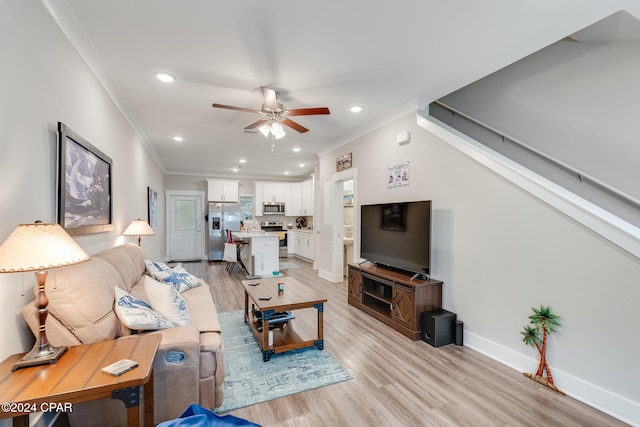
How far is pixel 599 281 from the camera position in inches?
78.7

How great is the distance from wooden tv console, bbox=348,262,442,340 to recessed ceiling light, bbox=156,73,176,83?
3.21 meters

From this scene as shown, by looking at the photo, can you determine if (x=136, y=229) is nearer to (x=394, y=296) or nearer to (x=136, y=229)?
(x=136, y=229)

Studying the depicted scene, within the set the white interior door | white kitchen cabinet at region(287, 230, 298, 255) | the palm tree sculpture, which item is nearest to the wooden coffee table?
the palm tree sculpture

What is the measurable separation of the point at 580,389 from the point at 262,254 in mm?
5094

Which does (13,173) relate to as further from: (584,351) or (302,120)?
(584,351)

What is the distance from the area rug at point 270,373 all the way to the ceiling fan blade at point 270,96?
8.46 feet

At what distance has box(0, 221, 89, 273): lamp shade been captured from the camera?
1.11 m

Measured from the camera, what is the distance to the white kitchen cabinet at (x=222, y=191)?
27.1 ft

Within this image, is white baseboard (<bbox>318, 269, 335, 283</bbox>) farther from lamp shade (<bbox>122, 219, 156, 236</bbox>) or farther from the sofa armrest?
the sofa armrest

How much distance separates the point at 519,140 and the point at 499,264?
1.68 metres

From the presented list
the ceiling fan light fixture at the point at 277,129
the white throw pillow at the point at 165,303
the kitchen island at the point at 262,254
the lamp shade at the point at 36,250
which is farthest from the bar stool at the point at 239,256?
the lamp shade at the point at 36,250

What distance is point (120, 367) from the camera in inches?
49.1

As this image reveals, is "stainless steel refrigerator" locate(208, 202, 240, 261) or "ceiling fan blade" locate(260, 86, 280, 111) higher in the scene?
"ceiling fan blade" locate(260, 86, 280, 111)

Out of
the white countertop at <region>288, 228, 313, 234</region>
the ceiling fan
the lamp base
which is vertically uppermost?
the ceiling fan
